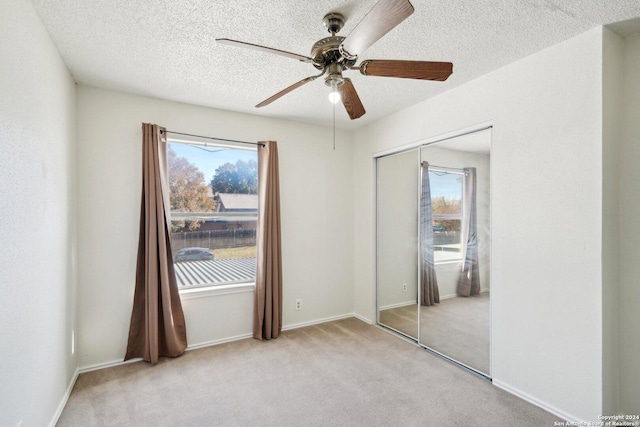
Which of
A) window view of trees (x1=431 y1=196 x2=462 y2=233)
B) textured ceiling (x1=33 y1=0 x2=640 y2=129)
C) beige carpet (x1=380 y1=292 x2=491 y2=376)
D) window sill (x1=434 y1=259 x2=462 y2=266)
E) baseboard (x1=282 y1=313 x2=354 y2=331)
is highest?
textured ceiling (x1=33 y1=0 x2=640 y2=129)

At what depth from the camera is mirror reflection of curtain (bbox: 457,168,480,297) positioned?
279 centimetres

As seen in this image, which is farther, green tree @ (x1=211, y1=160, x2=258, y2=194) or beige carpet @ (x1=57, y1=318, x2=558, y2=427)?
green tree @ (x1=211, y1=160, x2=258, y2=194)

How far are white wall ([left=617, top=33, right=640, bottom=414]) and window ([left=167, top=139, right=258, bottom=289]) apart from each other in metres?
3.17

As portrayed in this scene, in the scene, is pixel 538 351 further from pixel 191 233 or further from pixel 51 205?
pixel 51 205

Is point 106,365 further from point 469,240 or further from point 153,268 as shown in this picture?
point 469,240

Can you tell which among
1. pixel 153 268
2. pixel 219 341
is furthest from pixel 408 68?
pixel 219 341

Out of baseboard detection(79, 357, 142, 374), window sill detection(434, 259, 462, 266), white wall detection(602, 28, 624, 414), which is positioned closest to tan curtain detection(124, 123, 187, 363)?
baseboard detection(79, 357, 142, 374)

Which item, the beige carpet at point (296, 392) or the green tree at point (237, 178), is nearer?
the beige carpet at point (296, 392)

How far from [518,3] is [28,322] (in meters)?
3.15

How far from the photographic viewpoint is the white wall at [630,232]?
6.55 ft

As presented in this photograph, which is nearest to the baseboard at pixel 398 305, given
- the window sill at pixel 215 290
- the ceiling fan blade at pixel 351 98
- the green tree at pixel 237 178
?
the window sill at pixel 215 290

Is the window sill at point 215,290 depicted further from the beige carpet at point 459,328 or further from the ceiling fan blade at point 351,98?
the ceiling fan blade at point 351,98

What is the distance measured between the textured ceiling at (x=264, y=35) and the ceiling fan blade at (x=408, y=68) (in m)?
0.37

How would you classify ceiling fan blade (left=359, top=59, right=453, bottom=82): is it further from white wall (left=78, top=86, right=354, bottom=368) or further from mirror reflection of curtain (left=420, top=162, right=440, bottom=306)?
white wall (left=78, top=86, right=354, bottom=368)
